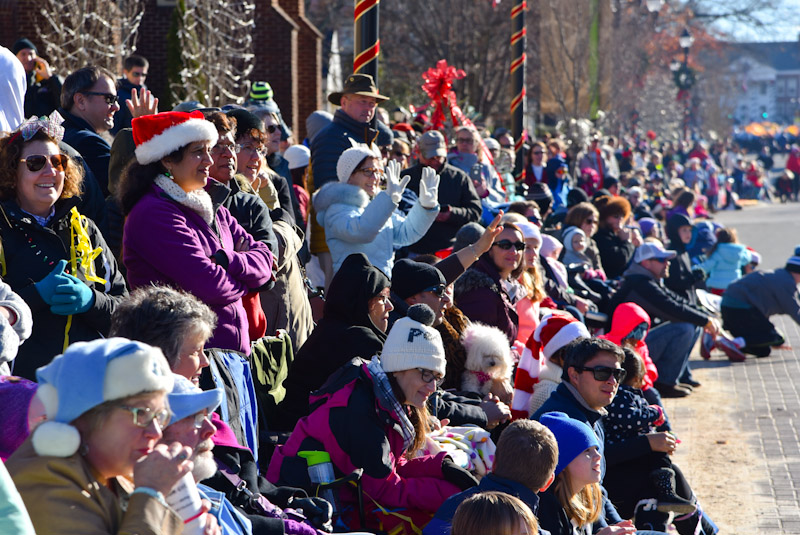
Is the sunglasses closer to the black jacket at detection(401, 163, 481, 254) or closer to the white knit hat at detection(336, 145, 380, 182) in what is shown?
the white knit hat at detection(336, 145, 380, 182)

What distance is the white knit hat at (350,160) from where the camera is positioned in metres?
6.86

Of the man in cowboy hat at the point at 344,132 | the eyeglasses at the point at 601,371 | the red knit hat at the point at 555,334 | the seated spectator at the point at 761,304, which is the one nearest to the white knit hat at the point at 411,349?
the eyeglasses at the point at 601,371

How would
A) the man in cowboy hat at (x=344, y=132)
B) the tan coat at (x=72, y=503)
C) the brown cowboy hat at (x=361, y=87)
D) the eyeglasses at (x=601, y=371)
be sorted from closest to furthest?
the tan coat at (x=72, y=503) < the eyeglasses at (x=601, y=371) < the man in cowboy hat at (x=344, y=132) < the brown cowboy hat at (x=361, y=87)

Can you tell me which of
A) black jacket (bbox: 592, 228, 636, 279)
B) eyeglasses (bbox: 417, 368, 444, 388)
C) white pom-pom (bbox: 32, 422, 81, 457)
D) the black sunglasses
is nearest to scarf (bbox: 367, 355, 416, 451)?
eyeglasses (bbox: 417, 368, 444, 388)

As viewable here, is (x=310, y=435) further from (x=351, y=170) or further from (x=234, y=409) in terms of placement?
(x=351, y=170)

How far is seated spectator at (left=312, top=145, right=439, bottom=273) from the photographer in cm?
666

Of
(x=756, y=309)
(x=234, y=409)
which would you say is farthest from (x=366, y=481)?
(x=756, y=309)

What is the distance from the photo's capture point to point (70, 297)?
429 centimetres

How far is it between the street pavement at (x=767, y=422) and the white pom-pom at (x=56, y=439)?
5.13m

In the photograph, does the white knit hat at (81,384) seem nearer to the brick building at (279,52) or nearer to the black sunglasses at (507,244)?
the black sunglasses at (507,244)

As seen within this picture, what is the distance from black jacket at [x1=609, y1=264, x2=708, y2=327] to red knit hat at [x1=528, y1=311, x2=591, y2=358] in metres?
4.08

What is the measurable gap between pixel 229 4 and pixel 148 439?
57.3 feet

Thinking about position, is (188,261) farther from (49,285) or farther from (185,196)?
(49,285)

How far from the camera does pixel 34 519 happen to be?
8.54 feet
